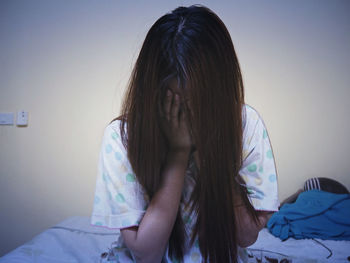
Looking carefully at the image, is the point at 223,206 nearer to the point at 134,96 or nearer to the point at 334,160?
the point at 134,96

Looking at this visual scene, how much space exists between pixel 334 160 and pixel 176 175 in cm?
174

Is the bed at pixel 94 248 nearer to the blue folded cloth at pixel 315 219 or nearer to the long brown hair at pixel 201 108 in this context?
the blue folded cloth at pixel 315 219

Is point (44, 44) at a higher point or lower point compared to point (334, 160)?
higher

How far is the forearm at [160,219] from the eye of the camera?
1.57 feet

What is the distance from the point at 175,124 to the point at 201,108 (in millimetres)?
70

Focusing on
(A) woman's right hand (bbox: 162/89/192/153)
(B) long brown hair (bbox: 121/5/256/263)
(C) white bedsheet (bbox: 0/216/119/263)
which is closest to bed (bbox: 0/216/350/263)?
(C) white bedsheet (bbox: 0/216/119/263)

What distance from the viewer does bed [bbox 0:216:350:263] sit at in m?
0.88

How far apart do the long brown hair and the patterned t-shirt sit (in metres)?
0.03

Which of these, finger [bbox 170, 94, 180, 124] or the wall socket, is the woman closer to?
finger [bbox 170, 94, 180, 124]

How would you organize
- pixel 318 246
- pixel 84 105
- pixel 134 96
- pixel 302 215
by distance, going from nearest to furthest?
pixel 134 96
pixel 318 246
pixel 302 215
pixel 84 105

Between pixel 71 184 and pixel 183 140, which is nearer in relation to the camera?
pixel 183 140

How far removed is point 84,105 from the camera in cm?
171

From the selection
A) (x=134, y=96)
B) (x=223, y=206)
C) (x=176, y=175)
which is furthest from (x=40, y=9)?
(x=223, y=206)

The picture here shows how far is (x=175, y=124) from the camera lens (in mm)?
495
